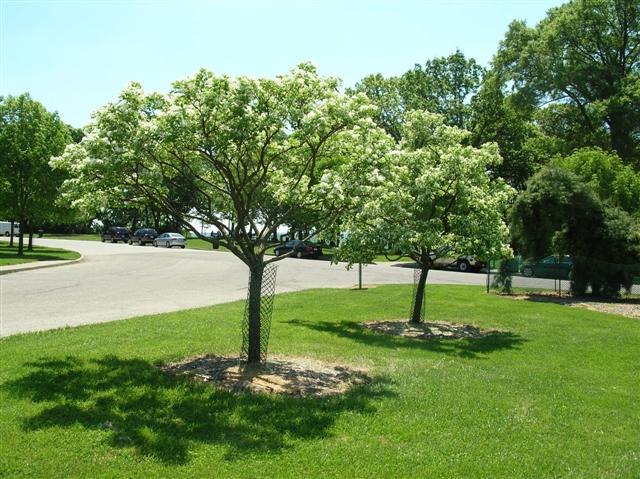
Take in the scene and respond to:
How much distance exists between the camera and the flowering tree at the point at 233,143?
7.12 metres

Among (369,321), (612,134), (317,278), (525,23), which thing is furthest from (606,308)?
(525,23)

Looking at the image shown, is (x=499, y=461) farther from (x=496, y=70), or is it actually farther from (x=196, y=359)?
(x=496, y=70)

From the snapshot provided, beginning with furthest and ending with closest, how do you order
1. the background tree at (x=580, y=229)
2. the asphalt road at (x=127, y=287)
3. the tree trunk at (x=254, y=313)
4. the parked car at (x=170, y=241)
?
the parked car at (x=170, y=241)
the background tree at (x=580, y=229)
the asphalt road at (x=127, y=287)
the tree trunk at (x=254, y=313)

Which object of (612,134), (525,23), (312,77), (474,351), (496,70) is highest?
(525,23)

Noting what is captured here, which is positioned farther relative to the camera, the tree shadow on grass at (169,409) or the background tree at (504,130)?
the background tree at (504,130)

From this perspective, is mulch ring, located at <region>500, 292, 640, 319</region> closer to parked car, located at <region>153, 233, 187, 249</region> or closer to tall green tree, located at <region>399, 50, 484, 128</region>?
tall green tree, located at <region>399, 50, 484, 128</region>

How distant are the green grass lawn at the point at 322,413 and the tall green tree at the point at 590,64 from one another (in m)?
31.4

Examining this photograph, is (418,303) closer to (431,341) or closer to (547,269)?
(431,341)

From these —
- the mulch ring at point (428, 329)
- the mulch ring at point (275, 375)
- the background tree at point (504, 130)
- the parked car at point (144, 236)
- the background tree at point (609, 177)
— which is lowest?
the mulch ring at point (428, 329)

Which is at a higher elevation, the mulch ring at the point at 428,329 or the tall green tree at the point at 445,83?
the tall green tree at the point at 445,83

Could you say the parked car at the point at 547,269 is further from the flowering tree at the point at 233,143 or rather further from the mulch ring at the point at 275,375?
the flowering tree at the point at 233,143

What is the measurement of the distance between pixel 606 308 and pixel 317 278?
490 inches

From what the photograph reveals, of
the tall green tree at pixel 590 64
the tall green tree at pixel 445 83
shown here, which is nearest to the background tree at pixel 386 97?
the tall green tree at pixel 445 83

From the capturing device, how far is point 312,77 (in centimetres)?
768
